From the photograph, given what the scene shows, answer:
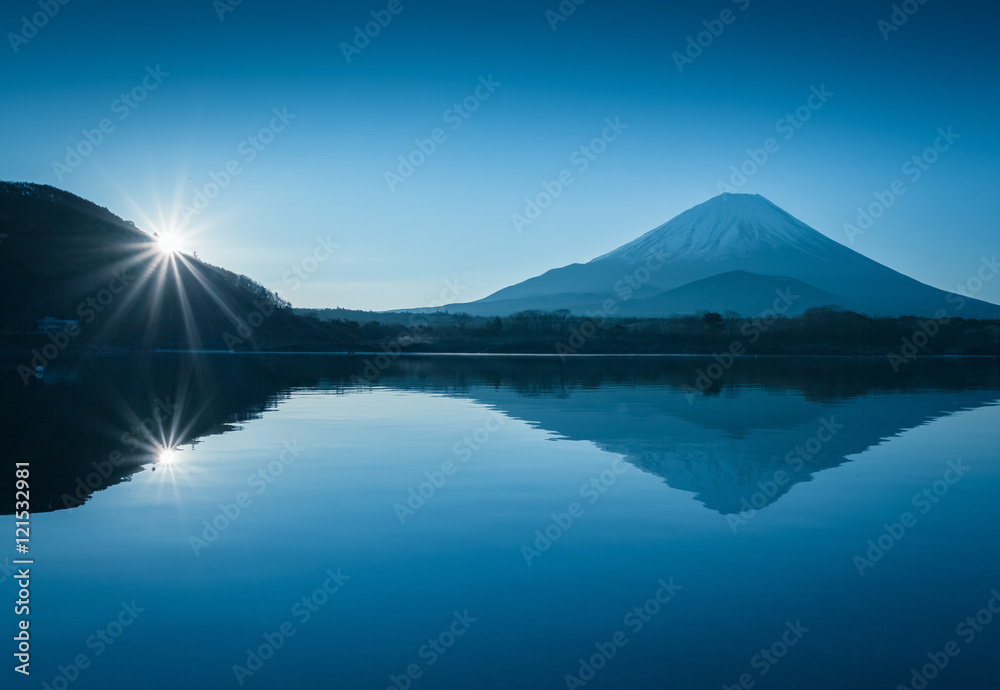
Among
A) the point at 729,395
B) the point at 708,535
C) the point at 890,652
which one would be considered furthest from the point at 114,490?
the point at 729,395

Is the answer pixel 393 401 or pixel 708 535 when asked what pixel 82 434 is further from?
pixel 708 535

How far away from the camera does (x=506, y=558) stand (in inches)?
316

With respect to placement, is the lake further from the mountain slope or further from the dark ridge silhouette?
the mountain slope

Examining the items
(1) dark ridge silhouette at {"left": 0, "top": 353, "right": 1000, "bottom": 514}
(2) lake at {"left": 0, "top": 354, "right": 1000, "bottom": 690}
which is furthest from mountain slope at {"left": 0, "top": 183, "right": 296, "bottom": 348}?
(2) lake at {"left": 0, "top": 354, "right": 1000, "bottom": 690}

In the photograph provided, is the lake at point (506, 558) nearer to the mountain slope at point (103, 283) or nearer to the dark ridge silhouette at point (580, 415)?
the dark ridge silhouette at point (580, 415)

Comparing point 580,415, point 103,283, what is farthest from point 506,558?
point 103,283

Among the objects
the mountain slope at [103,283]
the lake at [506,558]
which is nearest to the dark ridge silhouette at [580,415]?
the lake at [506,558]

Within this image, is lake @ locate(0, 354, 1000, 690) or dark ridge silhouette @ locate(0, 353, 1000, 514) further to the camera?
dark ridge silhouette @ locate(0, 353, 1000, 514)

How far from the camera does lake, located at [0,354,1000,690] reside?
567cm

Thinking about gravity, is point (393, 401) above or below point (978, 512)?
above

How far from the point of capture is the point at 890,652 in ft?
19.0

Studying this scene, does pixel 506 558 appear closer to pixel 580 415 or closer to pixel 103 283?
pixel 580 415

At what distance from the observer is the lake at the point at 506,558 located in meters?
5.67

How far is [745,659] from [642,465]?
7876 millimetres
